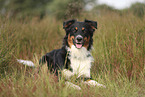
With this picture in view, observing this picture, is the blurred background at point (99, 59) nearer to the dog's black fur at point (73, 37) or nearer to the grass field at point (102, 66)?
the grass field at point (102, 66)

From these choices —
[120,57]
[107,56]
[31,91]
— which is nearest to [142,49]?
[120,57]

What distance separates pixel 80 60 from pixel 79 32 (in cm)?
75

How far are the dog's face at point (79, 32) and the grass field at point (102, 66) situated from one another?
2.58ft

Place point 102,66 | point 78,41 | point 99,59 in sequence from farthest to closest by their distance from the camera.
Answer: point 99,59 < point 102,66 < point 78,41

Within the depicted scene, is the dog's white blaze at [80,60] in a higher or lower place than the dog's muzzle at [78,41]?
lower

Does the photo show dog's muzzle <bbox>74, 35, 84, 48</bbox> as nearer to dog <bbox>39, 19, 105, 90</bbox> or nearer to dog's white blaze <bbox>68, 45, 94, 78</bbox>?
dog <bbox>39, 19, 105, 90</bbox>

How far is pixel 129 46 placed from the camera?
432 centimetres

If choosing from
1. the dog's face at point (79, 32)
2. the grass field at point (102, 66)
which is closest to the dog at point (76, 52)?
the dog's face at point (79, 32)

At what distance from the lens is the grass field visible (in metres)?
3.06

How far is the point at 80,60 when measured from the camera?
4.27 m

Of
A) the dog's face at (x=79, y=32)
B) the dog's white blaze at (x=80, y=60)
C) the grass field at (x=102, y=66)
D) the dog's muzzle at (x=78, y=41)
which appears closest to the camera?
the grass field at (x=102, y=66)

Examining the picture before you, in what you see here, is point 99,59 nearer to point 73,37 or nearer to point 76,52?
point 76,52

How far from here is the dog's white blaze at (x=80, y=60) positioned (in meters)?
4.17

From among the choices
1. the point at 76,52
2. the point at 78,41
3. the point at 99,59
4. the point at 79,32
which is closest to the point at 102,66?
the point at 99,59
